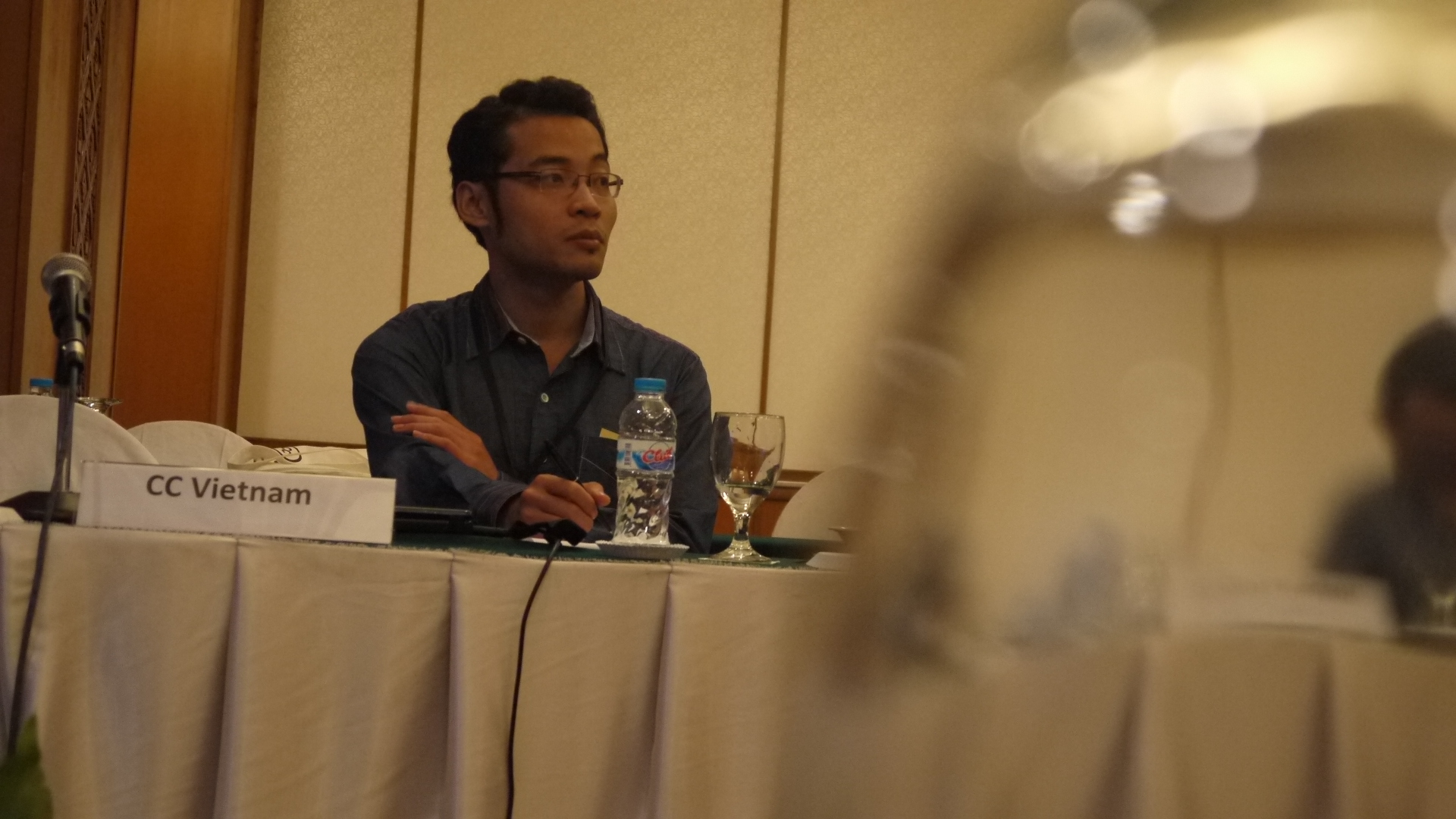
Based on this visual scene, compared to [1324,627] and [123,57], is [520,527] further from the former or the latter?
[123,57]

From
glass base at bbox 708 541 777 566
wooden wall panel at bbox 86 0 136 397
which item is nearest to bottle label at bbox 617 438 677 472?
glass base at bbox 708 541 777 566

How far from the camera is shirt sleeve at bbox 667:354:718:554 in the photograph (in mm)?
1694

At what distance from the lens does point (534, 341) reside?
1973 millimetres

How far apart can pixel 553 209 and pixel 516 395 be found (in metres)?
0.31

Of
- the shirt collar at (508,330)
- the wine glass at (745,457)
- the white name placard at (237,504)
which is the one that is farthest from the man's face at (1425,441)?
the shirt collar at (508,330)

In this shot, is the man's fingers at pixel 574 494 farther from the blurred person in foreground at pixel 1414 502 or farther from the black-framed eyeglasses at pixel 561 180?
the blurred person in foreground at pixel 1414 502

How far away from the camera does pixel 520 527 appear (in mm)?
1263

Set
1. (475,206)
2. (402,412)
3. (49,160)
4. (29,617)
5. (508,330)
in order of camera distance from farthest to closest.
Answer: (49,160)
(475,206)
(508,330)
(402,412)
(29,617)

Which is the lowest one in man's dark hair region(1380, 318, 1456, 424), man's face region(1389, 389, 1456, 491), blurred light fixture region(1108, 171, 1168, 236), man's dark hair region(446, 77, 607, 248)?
man's face region(1389, 389, 1456, 491)

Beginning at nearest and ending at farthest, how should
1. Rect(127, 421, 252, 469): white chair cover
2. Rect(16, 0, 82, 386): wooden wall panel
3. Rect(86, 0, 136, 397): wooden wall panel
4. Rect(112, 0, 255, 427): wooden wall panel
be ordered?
Rect(127, 421, 252, 469): white chair cover < Rect(16, 0, 82, 386): wooden wall panel < Rect(86, 0, 136, 397): wooden wall panel < Rect(112, 0, 255, 427): wooden wall panel

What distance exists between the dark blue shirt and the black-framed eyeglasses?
0.17 m

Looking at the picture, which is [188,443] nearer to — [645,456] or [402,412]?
[402,412]

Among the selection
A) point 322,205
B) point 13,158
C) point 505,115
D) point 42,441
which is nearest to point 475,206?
point 505,115

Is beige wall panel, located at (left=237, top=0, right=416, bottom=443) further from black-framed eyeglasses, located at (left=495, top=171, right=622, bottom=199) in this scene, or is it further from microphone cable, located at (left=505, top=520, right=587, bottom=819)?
microphone cable, located at (left=505, top=520, right=587, bottom=819)
